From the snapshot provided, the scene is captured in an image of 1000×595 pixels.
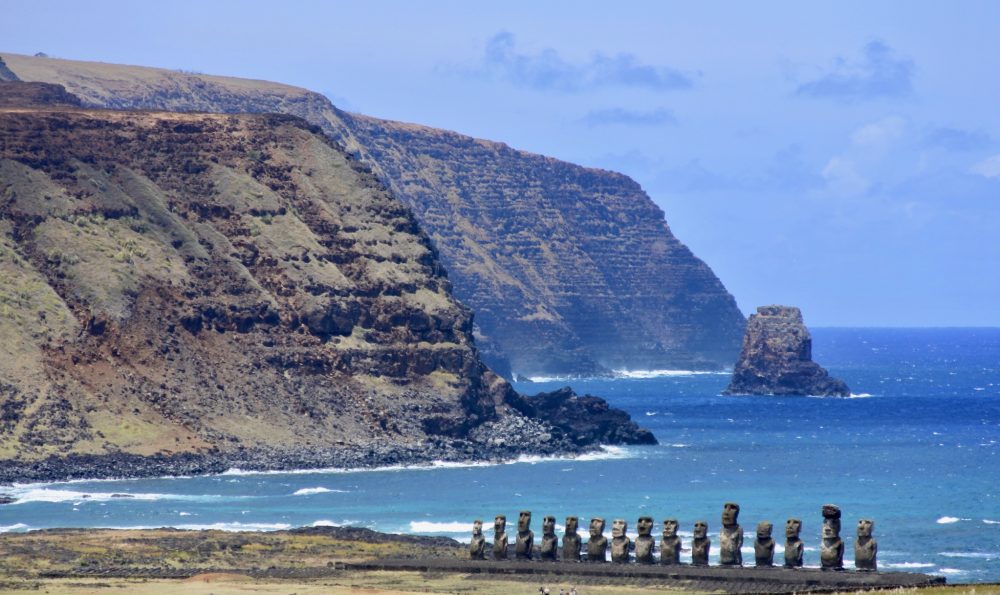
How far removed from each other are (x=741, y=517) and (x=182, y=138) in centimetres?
7654

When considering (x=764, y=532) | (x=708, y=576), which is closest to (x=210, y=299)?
(x=708, y=576)

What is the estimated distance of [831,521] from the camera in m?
60.7

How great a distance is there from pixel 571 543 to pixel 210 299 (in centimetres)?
8642

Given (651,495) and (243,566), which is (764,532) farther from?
(651,495)

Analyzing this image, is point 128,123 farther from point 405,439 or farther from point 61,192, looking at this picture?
point 405,439

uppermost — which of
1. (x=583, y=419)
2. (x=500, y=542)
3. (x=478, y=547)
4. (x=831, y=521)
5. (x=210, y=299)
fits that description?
(x=210, y=299)

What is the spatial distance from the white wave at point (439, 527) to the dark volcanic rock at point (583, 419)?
5078 centimetres

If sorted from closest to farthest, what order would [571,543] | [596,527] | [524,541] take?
[596,527] < [571,543] < [524,541]

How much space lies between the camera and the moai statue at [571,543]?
2650 inches

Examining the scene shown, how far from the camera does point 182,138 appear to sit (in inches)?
6649

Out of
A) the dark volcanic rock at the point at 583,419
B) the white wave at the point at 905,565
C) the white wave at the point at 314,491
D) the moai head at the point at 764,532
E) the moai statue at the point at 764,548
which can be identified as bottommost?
the white wave at the point at 905,565

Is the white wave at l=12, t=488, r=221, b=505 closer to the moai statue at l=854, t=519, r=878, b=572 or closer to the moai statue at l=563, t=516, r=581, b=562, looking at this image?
the moai statue at l=563, t=516, r=581, b=562

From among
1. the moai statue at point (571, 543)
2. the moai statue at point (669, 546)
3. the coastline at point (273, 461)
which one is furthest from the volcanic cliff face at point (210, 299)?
the moai statue at point (669, 546)

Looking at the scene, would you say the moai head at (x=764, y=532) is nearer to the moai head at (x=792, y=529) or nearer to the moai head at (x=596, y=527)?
the moai head at (x=792, y=529)
